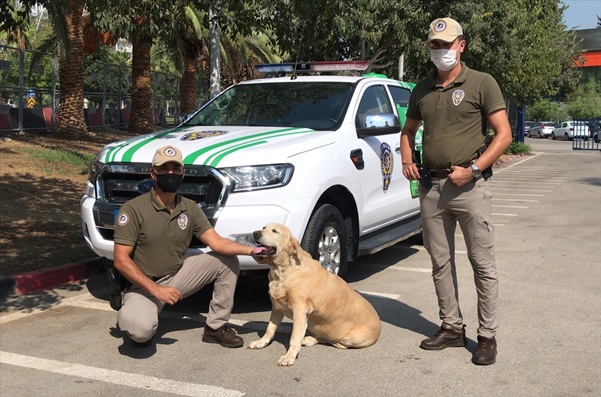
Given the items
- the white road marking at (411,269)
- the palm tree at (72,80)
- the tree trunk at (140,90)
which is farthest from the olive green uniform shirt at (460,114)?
the tree trunk at (140,90)

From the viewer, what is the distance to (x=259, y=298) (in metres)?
6.36

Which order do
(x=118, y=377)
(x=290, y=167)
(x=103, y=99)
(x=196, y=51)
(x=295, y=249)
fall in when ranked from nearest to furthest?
(x=118, y=377) → (x=295, y=249) → (x=290, y=167) → (x=103, y=99) → (x=196, y=51)

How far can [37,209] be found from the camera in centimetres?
982

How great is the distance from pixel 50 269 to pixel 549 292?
4601mm

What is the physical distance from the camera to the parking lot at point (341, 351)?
430 centimetres

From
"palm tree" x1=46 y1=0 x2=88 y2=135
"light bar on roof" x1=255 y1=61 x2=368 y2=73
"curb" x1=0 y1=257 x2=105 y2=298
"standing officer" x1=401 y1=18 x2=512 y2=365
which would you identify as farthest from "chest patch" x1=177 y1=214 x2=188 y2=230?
"palm tree" x1=46 y1=0 x2=88 y2=135

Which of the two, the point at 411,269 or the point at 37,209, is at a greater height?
the point at 37,209

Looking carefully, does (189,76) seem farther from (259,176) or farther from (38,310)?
(259,176)

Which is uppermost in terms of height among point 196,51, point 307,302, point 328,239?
point 196,51

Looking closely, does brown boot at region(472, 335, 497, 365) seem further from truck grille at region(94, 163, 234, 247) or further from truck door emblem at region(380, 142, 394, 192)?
truck door emblem at region(380, 142, 394, 192)

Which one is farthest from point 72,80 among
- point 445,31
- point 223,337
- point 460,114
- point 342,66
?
point 460,114

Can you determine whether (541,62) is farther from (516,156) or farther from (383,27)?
(383,27)

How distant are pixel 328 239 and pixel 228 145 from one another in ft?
3.79

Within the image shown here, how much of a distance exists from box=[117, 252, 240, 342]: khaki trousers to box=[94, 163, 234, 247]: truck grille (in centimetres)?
39
